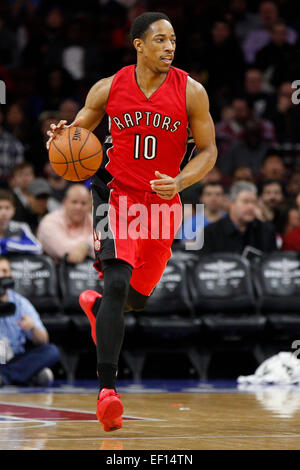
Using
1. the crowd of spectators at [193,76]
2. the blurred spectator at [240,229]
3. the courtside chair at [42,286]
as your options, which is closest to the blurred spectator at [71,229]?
the courtside chair at [42,286]

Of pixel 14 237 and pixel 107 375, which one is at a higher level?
pixel 14 237

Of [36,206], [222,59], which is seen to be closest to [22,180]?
[36,206]

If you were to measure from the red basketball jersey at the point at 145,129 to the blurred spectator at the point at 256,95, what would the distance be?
8.40 metres

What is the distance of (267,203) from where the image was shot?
10.4 metres

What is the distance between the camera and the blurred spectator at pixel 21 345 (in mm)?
8109

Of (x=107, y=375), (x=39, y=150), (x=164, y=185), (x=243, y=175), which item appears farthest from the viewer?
(x=39, y=150)

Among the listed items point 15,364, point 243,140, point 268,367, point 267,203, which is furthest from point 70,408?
point 243,140

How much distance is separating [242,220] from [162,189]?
491 cm

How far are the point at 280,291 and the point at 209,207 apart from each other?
47.0 inches

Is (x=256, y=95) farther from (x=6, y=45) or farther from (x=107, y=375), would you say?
(x=107, y=375)

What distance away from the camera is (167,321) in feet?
29.6

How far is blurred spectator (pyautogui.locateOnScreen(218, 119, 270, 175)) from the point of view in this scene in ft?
39.5

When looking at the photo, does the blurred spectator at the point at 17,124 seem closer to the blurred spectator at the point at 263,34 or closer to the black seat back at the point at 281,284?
the blurred spectator at the point at 263,34

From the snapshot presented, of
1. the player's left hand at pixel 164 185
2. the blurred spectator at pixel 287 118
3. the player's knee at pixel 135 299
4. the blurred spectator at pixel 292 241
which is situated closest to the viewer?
the player's left hand at pixel 164 185
